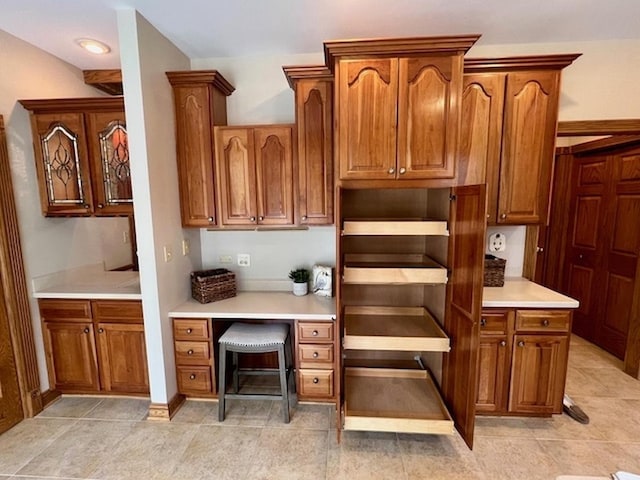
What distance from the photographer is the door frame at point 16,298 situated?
2.06m

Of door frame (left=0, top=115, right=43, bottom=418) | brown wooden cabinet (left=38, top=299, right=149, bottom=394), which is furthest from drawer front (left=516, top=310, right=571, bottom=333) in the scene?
door frame (left=0, top=115, right=43, bottom=418)

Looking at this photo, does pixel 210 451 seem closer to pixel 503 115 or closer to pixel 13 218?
pixel 13 218

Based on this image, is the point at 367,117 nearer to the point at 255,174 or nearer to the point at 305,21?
the point at 305,21

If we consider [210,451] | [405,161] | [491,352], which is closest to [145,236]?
[210,451]

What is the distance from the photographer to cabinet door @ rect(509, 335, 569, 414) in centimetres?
204

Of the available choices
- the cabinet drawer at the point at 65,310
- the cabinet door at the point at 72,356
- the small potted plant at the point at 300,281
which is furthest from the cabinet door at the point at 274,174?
the cabinet door at the point at 72,356

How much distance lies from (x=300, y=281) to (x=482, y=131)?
1.74 meters

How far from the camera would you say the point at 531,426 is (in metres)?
2.11

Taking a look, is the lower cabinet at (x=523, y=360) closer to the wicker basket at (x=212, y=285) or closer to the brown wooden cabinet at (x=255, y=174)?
the brown wooden cabinet at (x=255, y=174)

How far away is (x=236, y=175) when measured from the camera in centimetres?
235

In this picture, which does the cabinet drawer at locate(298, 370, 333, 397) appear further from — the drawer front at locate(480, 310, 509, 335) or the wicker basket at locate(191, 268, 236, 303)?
the drawer front at locate(480, 310, 509, 335)

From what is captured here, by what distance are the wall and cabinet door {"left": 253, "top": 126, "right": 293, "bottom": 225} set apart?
1.67 meters

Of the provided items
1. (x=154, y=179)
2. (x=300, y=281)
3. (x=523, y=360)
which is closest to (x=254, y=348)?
(x=300, y=281)

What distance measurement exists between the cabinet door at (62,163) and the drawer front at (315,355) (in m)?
1.97
